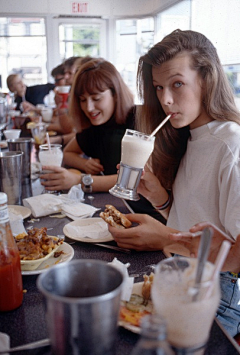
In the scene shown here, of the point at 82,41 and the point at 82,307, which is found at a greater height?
the point at 82,41

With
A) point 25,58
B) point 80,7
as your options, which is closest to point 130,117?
point 80,7

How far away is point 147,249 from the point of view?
131cm

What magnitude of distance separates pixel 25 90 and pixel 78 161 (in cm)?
426

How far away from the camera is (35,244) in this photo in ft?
3.86

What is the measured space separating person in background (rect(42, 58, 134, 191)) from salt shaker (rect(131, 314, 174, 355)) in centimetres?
183

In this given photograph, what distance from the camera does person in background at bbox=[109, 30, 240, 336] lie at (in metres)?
1.36

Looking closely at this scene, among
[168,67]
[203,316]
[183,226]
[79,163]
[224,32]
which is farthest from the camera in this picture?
[224,32]

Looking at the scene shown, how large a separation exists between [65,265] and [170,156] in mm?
1243

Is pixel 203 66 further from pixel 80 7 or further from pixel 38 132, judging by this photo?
pixel 80 7

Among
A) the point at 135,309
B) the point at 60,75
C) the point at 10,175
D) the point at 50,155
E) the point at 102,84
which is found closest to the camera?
the point at 135,309

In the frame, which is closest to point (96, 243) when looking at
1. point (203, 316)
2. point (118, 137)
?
point (203, 316)

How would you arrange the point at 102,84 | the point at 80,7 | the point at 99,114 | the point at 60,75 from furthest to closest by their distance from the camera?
the point at 60,75 → the point at 80,7 → the point at 99,114 → the point at 102,84

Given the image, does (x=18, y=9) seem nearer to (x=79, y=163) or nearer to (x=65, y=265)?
(x=79, y=163)

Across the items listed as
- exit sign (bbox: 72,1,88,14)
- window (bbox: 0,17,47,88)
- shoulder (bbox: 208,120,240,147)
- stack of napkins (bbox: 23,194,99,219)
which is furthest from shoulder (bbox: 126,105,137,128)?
window (bbox: 0,17,47,88)
